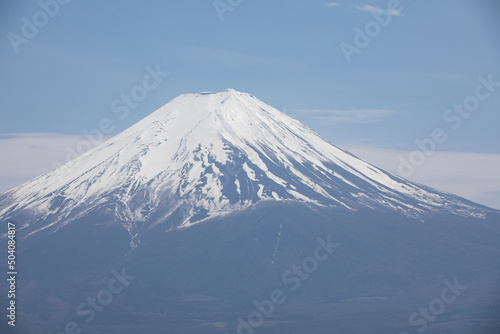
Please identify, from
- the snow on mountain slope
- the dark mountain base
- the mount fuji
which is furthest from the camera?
the snow on mountain slope

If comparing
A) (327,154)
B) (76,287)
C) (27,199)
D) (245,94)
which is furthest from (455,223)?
(27,199)

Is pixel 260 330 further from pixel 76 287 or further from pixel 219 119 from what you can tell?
pixel 219 119

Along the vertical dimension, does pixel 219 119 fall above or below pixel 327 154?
above

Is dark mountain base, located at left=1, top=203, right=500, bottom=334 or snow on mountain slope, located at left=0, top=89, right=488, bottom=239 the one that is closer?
dark mountain base, located at left=1, top=203, right=500, bottom=334

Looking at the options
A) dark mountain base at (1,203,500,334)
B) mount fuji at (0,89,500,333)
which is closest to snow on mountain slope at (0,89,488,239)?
mount fuji at (0,89,500,333)

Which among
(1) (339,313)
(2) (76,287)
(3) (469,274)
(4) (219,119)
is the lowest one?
(3) (469,274)

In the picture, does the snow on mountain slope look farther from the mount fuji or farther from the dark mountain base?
the dark mountain base

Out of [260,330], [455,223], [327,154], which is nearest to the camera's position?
[260,330]
